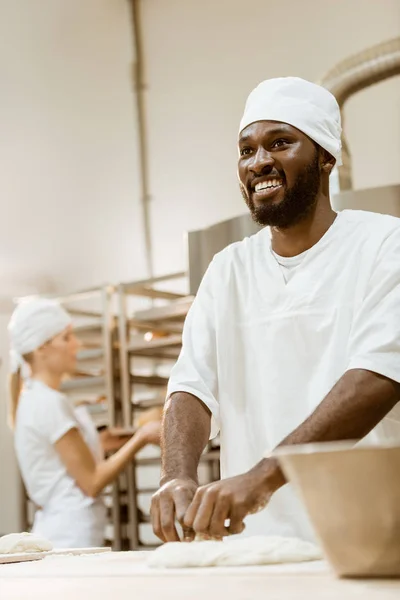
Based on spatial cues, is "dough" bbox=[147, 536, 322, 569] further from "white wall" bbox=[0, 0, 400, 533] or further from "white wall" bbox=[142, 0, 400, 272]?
"white wall" bbox=[0, 0, 400, 533]

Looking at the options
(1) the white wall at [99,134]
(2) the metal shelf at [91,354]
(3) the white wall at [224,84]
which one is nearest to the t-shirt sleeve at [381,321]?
(3) the white wall at [224,84]

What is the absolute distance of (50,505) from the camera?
2803 mm

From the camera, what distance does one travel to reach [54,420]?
2.79 metres

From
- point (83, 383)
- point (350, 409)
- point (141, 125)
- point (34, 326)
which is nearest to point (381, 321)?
point (350, 409)

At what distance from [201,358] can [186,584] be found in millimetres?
937

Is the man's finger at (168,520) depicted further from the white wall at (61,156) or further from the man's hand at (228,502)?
the white wall at (61,156)

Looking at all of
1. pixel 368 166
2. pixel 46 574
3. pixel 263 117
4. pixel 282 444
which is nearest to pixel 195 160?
pixel 368 166

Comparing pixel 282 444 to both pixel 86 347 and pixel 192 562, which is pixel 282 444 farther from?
pixel 86 347

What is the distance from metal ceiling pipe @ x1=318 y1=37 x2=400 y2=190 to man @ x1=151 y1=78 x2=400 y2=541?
1734 mm

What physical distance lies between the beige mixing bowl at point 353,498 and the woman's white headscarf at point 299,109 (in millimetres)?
1110

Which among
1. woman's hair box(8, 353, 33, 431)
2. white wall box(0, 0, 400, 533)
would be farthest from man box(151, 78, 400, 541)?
white wall box(0, 0, 400, 533)

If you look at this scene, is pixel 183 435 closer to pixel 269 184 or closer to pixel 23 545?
pixel 23 545

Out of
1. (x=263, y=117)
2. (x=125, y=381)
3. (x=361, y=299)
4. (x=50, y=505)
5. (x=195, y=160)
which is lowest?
(x=50, y=505)

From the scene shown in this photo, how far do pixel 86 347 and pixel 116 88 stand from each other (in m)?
1.65
